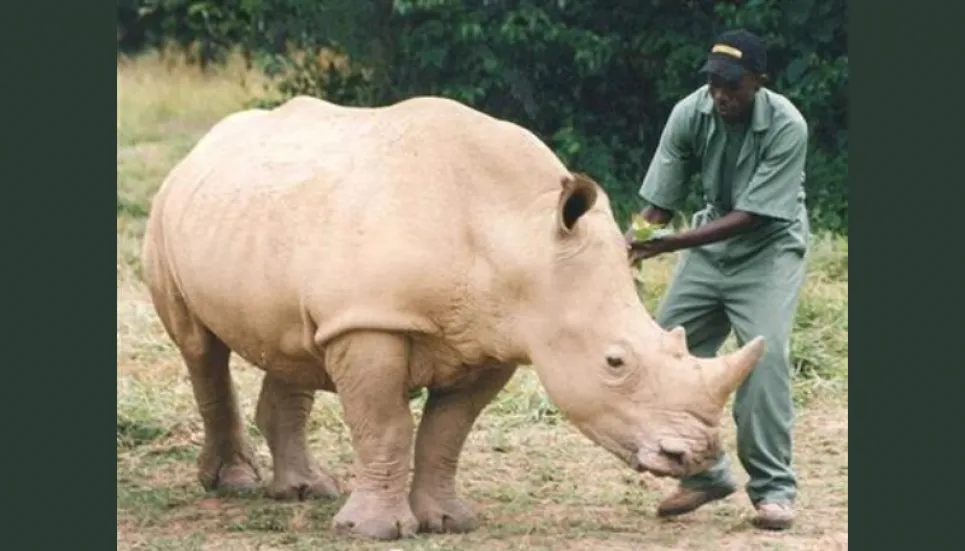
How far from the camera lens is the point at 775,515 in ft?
29.1

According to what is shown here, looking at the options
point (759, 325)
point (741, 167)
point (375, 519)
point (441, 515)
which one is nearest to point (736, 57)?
point (741, 167)

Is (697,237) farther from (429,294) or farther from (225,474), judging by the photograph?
(225,474)

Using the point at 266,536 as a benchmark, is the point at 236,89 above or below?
below

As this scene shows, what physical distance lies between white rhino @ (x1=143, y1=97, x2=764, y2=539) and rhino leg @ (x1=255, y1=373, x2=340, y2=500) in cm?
53

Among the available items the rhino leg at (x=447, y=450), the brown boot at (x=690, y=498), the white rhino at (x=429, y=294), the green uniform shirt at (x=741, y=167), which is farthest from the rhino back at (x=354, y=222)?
the brown boot at (x=690, y=498)

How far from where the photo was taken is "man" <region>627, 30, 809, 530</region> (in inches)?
346

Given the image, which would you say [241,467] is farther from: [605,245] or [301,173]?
[605,245]

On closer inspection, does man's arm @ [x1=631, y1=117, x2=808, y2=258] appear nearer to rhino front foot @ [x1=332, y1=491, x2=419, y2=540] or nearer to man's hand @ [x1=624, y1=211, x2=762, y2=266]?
man's hand @ [x1=624, y1=211, x2=762, y2=266]

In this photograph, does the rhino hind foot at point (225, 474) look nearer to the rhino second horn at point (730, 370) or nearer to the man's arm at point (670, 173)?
the man's arm at point (670, 173)

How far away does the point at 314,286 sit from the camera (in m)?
8.45

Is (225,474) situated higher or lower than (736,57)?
lower

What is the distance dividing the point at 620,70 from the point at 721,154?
Answer: 7.92 m

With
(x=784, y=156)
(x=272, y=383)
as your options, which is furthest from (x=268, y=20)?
(x=784, y=156)

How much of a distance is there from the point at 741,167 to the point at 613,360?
4.06 feet
